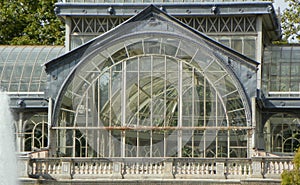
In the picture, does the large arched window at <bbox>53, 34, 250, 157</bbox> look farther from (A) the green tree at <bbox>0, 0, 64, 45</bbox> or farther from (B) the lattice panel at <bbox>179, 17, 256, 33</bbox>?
(A) the green tree at <bbox>0, 0, 64, 45</bbox>

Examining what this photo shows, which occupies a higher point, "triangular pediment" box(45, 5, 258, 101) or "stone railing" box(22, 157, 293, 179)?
"triangular pediment" box(45, 5, 258, 101)

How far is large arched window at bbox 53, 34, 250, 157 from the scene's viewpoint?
138 feet

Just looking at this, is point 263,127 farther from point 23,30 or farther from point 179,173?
point 23,30

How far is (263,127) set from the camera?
145 ft

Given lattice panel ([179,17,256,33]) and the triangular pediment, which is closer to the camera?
the triangular pediment

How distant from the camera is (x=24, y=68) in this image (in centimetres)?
4703

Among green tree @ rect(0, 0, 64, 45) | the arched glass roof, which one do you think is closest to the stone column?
the arched glass roof

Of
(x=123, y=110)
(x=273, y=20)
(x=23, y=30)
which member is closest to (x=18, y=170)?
(x=123, y=110)

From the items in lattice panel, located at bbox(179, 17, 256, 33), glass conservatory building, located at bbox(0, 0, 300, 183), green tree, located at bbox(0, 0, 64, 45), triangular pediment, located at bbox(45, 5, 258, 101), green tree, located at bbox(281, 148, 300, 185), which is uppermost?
green tree, located at bbox(0, 0, 64, 45)

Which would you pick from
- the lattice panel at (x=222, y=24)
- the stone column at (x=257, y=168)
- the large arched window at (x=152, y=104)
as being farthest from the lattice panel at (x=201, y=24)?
the stone column at (x=257, y=168)

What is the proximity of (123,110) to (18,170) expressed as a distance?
4310 mm

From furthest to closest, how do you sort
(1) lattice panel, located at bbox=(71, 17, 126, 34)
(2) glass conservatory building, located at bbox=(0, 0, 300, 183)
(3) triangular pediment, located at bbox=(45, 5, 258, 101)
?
(1) lattice panel, located at bbox=(71, 17, 126, 34) < (3) triangular pediment, located at bbox=(45, 5, 258, 101) < (2) glass conservatory building, located at bbox=(0, 0, 300, 183)

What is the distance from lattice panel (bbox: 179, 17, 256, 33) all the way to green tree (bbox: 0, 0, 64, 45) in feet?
48.9

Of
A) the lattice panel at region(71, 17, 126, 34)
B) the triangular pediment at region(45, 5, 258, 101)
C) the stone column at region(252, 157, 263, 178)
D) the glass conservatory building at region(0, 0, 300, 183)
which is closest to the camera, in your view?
the stone column at region(252, 157, 263, 178)
